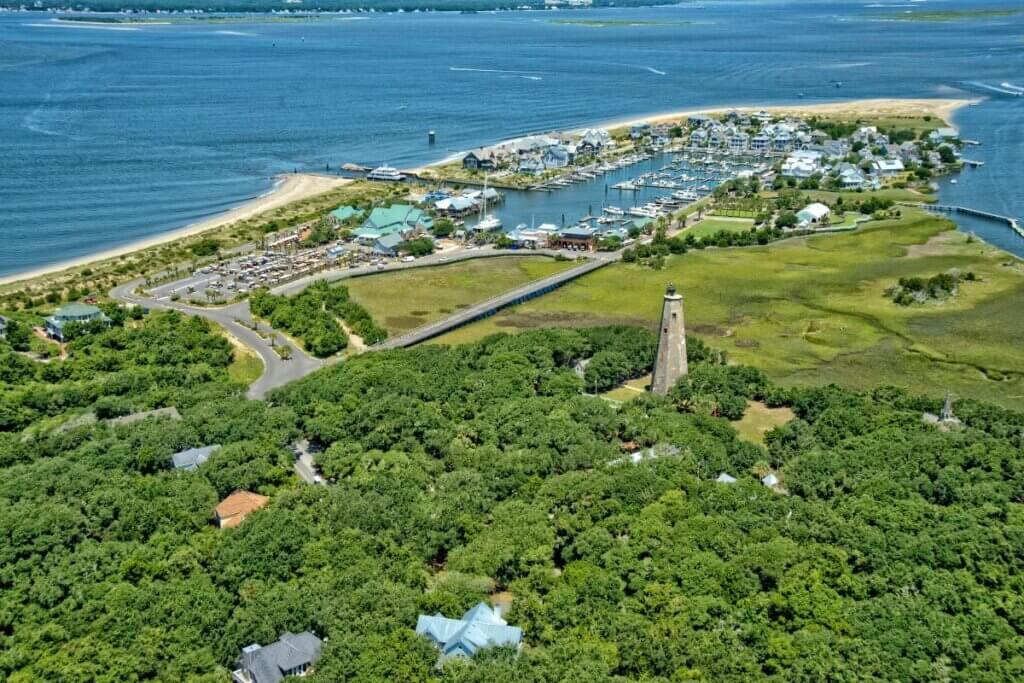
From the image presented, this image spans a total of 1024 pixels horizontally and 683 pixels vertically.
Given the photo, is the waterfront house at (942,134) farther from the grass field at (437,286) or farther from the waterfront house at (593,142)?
the grass field at (437,286)

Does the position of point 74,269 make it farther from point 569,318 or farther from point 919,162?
point 919,162

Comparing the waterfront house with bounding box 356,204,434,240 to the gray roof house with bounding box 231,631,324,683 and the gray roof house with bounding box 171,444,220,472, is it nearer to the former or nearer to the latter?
the gray roof house with bounding box 171,444,220,472

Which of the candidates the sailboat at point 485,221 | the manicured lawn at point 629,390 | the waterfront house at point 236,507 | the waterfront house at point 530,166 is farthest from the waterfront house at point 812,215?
the waterfront house at point 236,507

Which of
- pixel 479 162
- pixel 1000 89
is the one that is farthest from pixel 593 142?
pixel 1000 89

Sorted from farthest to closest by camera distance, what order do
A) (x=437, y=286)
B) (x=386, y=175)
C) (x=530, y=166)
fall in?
(x=530, y=166) → (x=386, y=175) → (x=437, y=286)

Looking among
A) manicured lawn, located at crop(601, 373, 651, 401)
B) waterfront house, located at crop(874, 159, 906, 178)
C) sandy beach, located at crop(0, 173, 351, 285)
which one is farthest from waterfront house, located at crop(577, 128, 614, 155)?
manicured lawn, located at crop(601, 373, 651, 401)

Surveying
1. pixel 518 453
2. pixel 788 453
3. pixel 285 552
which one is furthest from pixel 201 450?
pixel 788 453

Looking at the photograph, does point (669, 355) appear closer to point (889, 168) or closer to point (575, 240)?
point (575, 240)
